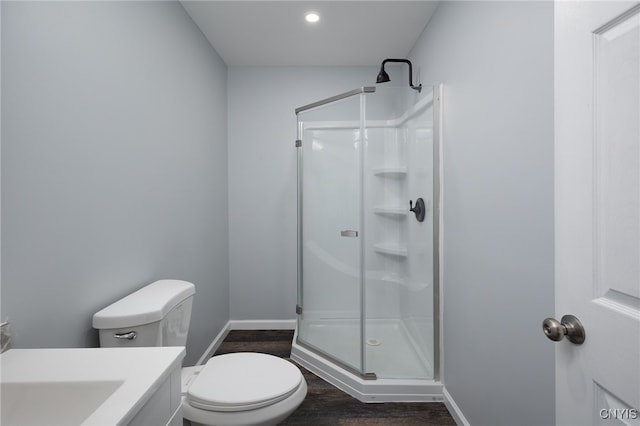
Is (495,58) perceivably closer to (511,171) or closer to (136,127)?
(511,171)

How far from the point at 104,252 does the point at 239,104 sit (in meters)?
1.99

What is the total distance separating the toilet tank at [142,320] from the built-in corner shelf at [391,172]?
1.38 meters

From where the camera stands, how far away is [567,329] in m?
0.70

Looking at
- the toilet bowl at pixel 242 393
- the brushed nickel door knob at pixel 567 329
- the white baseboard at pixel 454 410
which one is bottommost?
the white baseboard at pixel 454 410

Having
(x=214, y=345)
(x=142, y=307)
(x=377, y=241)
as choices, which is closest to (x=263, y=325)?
(x=214, y=345)

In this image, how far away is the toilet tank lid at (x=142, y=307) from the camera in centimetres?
113

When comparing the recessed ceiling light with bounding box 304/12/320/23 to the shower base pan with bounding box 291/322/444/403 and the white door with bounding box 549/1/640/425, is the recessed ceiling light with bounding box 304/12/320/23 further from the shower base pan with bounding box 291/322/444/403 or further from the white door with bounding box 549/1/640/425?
the shower base pan with bounding box 291/322/444/403

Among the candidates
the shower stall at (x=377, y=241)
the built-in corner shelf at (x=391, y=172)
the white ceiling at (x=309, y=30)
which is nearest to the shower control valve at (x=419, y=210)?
the shower stall at (x=377, y=241)

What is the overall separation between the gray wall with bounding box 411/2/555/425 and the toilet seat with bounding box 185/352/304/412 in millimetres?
856

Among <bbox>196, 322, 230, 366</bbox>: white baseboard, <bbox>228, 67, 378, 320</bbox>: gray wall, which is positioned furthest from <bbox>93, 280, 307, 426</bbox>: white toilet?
<bbox>228, 67, 378, 320</bbox>: gray wall

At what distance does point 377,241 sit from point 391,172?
48 cm

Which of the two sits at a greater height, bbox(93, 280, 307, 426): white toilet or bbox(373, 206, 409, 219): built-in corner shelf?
bbox(373, 206, 409, 219): built-in corner shelf

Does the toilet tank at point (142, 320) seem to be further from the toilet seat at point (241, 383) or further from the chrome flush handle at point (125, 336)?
the toilet seat at point (241, 383)

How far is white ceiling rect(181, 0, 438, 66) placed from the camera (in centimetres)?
196
